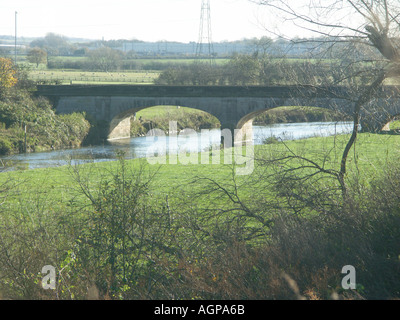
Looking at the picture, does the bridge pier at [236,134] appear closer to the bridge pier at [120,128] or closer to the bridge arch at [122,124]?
the bridge arch at [122,124]

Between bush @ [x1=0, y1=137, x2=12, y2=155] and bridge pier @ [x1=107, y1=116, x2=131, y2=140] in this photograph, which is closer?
bush @ [x1=0, y1=137, x2=12, y2=155]

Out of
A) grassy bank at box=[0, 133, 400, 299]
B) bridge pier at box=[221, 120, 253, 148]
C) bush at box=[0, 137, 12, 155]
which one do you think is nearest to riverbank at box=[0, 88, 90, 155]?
bush at box=[0, 137, 12, 155]

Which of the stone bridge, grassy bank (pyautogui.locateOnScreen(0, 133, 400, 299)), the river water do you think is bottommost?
the river water

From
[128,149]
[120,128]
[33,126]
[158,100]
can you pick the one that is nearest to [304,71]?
[128,149]

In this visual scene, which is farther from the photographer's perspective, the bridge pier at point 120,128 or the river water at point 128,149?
the bridge pier at point 120,128

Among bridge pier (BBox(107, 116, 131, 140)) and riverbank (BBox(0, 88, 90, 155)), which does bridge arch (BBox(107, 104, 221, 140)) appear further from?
riverbank (BBox(0, 88, 90, 155))

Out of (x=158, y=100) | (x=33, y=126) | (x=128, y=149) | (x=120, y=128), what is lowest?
(x=128, y=149)

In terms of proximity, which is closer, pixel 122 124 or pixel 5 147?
pixel 5 147

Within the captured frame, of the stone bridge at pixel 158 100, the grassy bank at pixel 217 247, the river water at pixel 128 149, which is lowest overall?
the river water at pixel 128 149

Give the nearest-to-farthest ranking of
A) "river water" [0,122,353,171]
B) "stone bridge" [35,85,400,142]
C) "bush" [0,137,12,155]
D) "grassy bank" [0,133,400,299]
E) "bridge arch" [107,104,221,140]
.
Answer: "grassy bank" [0,133,400,299], "river water" [0,122,353,171], "bush" [0,137,12,155], "stone bridge" [35,85,400,142], "bridge arch" [107,104,221,140]

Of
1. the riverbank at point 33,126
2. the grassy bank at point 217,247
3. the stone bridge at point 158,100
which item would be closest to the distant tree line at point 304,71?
the grassy bank at point 217,247

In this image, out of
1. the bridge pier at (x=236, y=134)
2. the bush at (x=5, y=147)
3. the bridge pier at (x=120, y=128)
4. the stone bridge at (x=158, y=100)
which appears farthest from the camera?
the bridge pier at (x=120, y=128)

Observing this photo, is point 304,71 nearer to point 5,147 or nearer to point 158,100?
point 5,147
